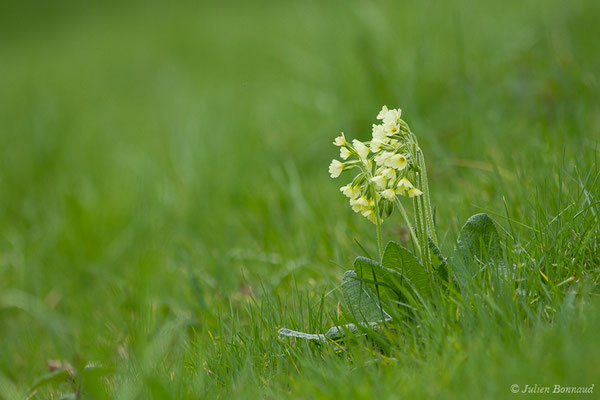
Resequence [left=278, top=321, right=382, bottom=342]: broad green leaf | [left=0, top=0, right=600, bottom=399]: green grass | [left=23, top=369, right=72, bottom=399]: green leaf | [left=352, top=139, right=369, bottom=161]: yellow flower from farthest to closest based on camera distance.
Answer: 1. [left=23, top=369, right=72, bottom=399]: green leaf
2. [left=352, top=139, right=369, bottom=161]: yellow flower
3. [left=278, top=321, right=382, bottom=342]: broad green leaf
4. [left=0, top=0, right=600, bottom=399]: green grass

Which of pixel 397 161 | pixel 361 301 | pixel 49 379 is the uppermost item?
pixel 397 161

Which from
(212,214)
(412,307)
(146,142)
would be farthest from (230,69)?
(412,307)

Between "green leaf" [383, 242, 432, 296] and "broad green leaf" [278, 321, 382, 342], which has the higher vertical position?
"green leaf" [383, 242, 432, 296]

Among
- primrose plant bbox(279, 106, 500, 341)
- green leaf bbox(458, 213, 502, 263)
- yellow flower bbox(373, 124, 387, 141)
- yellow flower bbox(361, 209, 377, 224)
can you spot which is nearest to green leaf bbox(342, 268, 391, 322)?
primrose plant bbox(279, 106, 500, 341)

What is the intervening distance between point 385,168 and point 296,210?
130 cm

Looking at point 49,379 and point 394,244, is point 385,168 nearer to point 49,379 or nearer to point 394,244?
point 394,244

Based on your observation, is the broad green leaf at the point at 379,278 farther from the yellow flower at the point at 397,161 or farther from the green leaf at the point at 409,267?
the yellow flower at the point at 397,161

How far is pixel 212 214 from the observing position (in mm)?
3137

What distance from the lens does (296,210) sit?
9.05 ft

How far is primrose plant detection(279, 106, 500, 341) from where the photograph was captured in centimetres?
146

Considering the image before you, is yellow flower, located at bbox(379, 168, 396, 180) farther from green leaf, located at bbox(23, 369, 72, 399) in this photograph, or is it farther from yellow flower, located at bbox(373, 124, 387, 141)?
green leaf, located at bbox(23, 369, 72, 399)

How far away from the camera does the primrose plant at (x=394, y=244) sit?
1465 millimetres

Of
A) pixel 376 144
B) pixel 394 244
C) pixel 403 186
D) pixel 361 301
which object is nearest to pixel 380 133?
pixel 376 144

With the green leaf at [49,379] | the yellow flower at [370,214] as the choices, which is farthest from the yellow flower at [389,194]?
the green leaf at [49,379]
